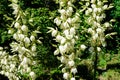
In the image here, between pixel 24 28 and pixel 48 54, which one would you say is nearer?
pixel 24 28

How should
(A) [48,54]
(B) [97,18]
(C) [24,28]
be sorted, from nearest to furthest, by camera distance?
1. (C) [24,28]
2. (B) [97,18]
3. (A) [48,54]

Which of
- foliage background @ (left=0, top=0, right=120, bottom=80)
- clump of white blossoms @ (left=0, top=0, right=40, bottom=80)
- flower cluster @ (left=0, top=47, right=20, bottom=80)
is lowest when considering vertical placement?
foliage background @ (left=0, top=0, right=120, bottom=80)

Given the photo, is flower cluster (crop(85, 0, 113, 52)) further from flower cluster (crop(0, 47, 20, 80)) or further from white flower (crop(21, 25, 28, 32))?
flower cluster (crop(0, 47, 20, 80))

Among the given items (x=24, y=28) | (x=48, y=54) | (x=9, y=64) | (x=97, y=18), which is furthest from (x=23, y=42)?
(x=48, y=54)

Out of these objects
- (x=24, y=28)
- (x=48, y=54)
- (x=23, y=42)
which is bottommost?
(x=48, y=54)

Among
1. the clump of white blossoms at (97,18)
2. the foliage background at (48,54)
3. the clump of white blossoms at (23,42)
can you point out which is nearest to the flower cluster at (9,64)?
the clump of white blossoms at (23,42)

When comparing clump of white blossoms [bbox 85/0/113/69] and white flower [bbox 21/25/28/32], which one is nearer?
white flower [bbox 21/25/28/32]

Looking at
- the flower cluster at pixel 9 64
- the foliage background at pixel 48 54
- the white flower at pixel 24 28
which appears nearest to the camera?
the white flower at pixel 24 28

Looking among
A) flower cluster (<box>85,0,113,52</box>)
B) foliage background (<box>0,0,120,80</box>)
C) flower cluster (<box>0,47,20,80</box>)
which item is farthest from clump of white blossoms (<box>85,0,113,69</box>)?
foliage background (<box>0,0,120,80</box>)

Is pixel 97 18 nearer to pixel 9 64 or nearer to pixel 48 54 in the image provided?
pixel 9 64

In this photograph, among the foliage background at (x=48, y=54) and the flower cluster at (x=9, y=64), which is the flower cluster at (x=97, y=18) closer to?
the flower cluster at (x=9, y=64)

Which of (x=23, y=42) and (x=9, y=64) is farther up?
(x=23, y=42)

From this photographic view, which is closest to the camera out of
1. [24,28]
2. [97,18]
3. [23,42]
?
[24,28]

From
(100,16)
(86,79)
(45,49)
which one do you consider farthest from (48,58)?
(100,16)
